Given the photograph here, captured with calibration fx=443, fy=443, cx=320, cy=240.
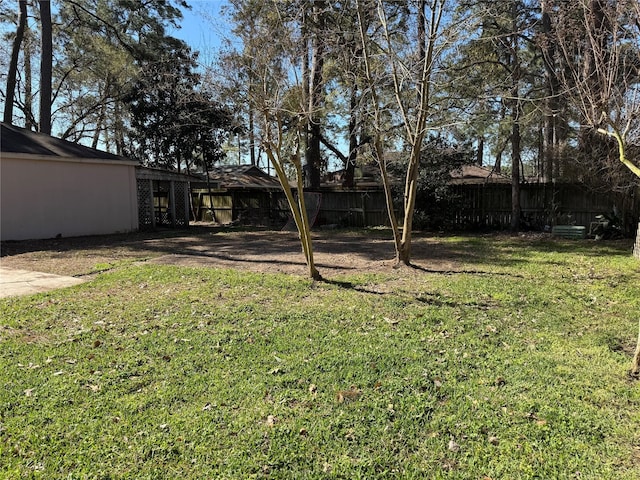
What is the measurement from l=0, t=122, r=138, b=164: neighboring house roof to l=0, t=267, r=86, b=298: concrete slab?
17.8 feet

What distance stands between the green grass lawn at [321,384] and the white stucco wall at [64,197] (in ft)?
24.5

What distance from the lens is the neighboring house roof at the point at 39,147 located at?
11.5 metres

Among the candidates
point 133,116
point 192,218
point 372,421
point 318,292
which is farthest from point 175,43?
point 372,421

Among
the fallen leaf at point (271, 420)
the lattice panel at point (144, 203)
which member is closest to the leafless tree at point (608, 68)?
the fallen leaf at point (271, 420)

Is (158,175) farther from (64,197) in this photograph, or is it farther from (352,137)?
(352,137)

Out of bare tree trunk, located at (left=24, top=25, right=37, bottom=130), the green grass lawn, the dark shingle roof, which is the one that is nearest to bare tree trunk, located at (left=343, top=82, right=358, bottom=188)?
the green grass lawn

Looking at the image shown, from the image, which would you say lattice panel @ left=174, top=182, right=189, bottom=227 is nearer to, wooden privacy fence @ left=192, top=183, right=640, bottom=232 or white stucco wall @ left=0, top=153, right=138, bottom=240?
wooden privacy fence @ left=192, top=183, right=640, bottom=232

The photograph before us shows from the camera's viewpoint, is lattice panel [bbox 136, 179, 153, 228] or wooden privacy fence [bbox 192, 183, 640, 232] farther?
lattice panel [bbox 136, 179, 153, 228]

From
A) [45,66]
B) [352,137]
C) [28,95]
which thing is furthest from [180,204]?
[28,95]

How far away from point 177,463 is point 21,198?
11.8 m

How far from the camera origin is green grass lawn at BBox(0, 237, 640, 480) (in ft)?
7.71

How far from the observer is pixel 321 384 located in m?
3.18

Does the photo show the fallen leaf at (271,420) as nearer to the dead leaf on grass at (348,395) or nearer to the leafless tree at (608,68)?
the dead leaf on grass at (348,395)

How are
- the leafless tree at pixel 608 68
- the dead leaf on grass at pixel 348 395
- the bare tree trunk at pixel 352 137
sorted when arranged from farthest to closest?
the bare tree trunk at pixel 352 137 < the leafless tree at pixel 608 68 < the dead leaf on grass at pixel 348 395
